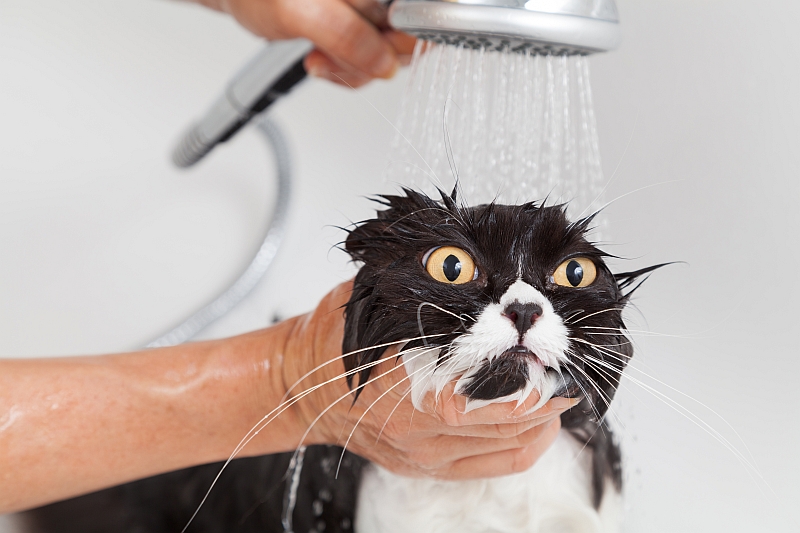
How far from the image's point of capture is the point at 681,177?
98 cm

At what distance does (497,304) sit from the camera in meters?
0.40

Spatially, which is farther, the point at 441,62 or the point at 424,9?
the point at 441,62

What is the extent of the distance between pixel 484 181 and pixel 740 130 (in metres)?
0.32

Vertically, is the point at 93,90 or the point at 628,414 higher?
the point at 93,90

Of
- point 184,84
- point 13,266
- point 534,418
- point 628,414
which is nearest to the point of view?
point 534,418

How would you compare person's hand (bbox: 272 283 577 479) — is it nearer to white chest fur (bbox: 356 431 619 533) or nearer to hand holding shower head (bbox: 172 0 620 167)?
white chest fur (bbox: 356 431 619 533)

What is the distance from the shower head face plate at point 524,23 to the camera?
0.54m

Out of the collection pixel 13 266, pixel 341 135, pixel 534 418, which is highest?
pixel 341 135

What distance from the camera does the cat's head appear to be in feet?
1.31

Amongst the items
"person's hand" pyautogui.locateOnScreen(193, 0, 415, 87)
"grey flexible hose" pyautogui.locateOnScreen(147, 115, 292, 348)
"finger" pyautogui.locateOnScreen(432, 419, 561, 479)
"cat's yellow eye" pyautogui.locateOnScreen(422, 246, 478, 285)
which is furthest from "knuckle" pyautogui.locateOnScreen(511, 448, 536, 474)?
"grey flexible hose" pyautogui.locateOnScreen(147, 115, 292, 348)

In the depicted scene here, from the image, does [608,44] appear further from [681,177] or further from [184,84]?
[184,84]

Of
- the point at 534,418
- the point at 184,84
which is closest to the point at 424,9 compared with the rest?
the point at 534,418

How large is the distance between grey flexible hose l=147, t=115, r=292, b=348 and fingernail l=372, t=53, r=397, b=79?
49 centimetres

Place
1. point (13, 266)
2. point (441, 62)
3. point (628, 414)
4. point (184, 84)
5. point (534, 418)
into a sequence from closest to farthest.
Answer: point (534, 418) < point (441, 62) < point (628, 414) < point (13, 266) < point (184, 84)
